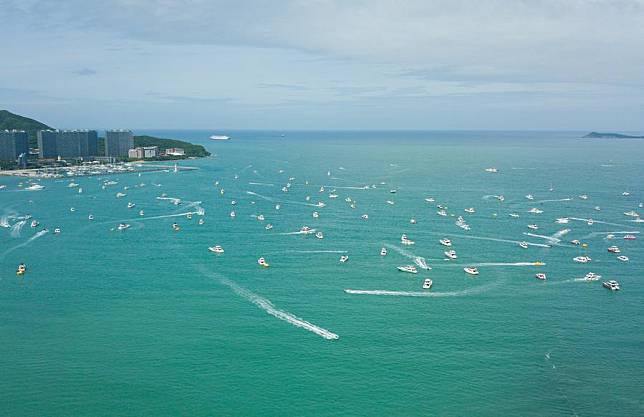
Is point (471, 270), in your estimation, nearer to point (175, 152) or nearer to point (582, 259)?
point (582, 259)

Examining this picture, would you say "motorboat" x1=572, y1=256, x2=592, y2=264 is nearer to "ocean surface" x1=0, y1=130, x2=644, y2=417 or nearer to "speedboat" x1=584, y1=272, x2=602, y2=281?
"ocean surface" x1=0, y1=130, x2=644, y2=417

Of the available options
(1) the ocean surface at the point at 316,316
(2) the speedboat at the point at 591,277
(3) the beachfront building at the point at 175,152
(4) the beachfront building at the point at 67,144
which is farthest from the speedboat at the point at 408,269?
(3) the beachfront building at the point at 175,152

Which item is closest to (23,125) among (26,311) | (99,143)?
(99,143)

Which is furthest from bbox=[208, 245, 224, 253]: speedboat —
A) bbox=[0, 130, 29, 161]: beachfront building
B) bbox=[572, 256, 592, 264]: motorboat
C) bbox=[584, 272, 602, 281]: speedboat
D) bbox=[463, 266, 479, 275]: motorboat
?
bbox=[0, 130, 29, 161]: beachfront building

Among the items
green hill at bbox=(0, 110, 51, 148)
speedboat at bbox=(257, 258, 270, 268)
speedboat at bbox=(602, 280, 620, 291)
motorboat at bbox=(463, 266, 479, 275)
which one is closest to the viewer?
speedboat at bbox=(602, 280, 620, 291)

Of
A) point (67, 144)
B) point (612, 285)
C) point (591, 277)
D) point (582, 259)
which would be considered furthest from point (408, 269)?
point (67, 144)

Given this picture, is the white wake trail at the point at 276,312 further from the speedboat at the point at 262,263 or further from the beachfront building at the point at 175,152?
the beachfront building at the point at 175,152

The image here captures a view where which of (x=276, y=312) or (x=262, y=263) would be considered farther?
(x=262, y=263)
